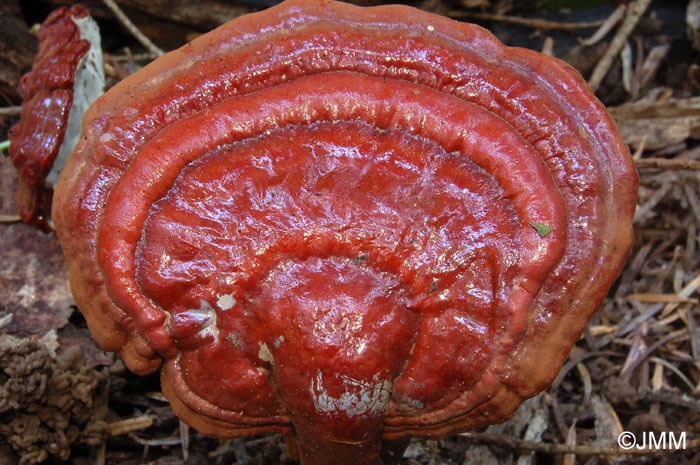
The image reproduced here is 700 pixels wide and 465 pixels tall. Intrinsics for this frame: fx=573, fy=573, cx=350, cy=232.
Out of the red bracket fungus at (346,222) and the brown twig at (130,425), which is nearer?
the red bracket fungus at (346,222)

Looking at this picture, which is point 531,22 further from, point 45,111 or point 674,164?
point 45,111

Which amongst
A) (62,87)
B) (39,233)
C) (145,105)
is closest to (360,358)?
(145,105)

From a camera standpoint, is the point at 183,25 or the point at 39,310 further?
the point at 183,25

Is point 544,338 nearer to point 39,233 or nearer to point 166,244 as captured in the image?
point 166,244

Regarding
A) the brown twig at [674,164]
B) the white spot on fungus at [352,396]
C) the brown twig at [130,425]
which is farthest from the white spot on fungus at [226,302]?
the brown twig at [674,164]

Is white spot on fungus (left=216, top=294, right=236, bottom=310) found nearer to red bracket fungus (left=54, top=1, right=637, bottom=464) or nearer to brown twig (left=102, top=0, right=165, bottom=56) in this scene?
red bracket fungus (left=54, top=1, right=637, bottom=464)

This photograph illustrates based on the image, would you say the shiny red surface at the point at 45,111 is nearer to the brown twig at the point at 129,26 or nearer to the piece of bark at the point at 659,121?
the brown twig at the point at 129,26
